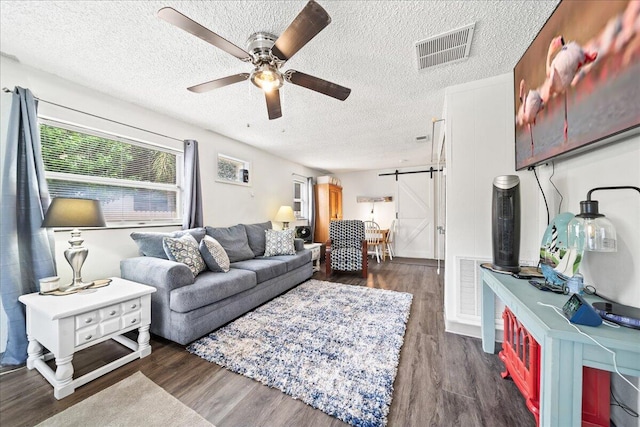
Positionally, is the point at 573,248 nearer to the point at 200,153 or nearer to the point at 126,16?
the point at 126,16

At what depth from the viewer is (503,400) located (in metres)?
1.34

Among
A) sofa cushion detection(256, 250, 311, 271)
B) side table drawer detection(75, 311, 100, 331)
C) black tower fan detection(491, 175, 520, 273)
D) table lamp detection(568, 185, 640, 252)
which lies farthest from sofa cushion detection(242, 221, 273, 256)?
table lamp detection(568, 185, 640, 252)

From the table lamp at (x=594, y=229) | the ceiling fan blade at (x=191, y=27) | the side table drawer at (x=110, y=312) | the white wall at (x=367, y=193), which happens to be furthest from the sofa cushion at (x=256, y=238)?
the white wall at (x=367, y=193)

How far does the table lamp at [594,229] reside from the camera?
99 cm

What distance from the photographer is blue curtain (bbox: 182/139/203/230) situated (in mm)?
2920

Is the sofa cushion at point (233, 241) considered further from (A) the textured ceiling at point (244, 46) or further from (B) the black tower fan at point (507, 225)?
(B) the black tower fan at point (507, 225)

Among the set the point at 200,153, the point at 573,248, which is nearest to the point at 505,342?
the point at 573,248

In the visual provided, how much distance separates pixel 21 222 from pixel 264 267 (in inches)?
79.1

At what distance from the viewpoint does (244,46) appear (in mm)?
1643

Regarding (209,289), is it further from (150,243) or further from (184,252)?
(150,243)

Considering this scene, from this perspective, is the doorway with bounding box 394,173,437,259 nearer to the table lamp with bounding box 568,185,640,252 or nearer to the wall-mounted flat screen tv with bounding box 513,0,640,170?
the wall-mounted flat screen tv with bounding box 513,0,640,170

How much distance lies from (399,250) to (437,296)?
300cm

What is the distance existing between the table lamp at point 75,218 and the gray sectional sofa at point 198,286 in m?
0.40

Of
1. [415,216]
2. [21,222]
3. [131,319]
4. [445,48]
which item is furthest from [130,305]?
[415,216]
